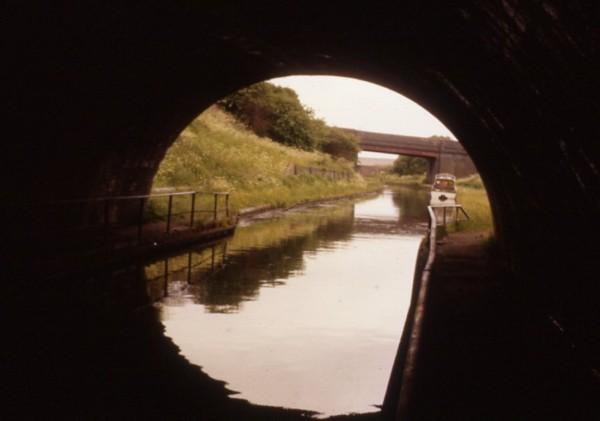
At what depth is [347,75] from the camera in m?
12.9

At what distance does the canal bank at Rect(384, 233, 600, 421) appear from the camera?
502 cm

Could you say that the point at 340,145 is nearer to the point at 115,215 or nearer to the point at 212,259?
the point at 115,215

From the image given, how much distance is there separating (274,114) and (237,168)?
74.6 feet

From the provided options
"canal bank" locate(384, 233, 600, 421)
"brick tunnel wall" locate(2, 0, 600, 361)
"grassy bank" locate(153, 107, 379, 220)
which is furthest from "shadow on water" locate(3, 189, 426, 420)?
"grassy bank" locate(153, 107, 379, 220)

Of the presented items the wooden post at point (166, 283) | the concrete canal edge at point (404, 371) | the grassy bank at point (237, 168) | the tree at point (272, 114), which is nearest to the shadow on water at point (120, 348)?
the wooden post at point (166, 283)

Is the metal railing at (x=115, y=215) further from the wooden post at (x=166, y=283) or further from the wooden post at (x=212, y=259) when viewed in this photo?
the wooden post at (x=212, y=259)

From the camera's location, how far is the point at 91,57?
28.8 ft

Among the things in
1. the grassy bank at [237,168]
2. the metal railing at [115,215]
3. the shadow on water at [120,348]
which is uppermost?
the grassy bank at [237,168]

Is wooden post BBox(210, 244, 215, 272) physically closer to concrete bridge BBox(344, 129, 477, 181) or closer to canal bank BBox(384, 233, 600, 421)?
canal bank BBox(384, 233, 600, 421)

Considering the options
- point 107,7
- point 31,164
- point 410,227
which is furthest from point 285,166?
point 107,7

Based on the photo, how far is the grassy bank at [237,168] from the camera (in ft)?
85.1

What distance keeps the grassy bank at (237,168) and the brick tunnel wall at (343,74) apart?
22.7ft

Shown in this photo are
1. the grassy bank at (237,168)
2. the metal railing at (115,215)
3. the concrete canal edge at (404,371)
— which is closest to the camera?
the concrete canal edge at (404,371)

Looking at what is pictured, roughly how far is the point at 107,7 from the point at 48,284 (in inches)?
156
